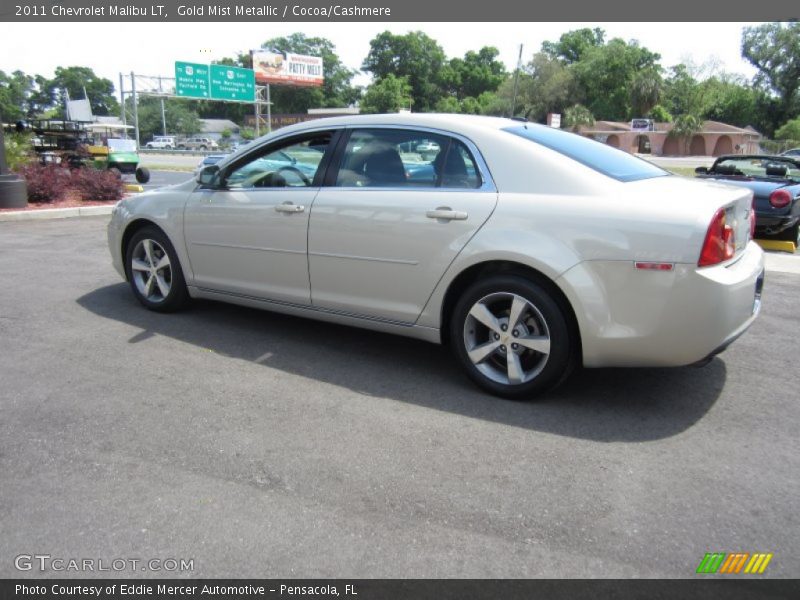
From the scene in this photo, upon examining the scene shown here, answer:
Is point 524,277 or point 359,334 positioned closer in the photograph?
point 524,277

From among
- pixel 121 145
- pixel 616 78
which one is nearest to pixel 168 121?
pixel 616 78

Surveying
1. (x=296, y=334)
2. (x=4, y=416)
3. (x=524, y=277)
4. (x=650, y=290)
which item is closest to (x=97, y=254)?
(x=296, y=334)

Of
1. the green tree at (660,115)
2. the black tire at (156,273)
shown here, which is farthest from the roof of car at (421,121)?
the green tree at (660,115)

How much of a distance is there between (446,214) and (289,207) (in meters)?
1.23

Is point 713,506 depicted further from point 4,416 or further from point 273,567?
point 4,416

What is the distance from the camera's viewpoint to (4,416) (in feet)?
11.2

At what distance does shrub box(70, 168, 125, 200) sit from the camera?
1241 centimetres

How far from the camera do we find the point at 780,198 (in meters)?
8.50

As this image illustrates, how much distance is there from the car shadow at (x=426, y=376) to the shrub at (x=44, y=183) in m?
7.53

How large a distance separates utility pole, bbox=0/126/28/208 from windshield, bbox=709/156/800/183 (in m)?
11.9

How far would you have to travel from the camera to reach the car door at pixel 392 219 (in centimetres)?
374

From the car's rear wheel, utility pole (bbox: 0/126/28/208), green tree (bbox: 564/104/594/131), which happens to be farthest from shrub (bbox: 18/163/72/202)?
green tree (bbox: 564/104/594/131)
